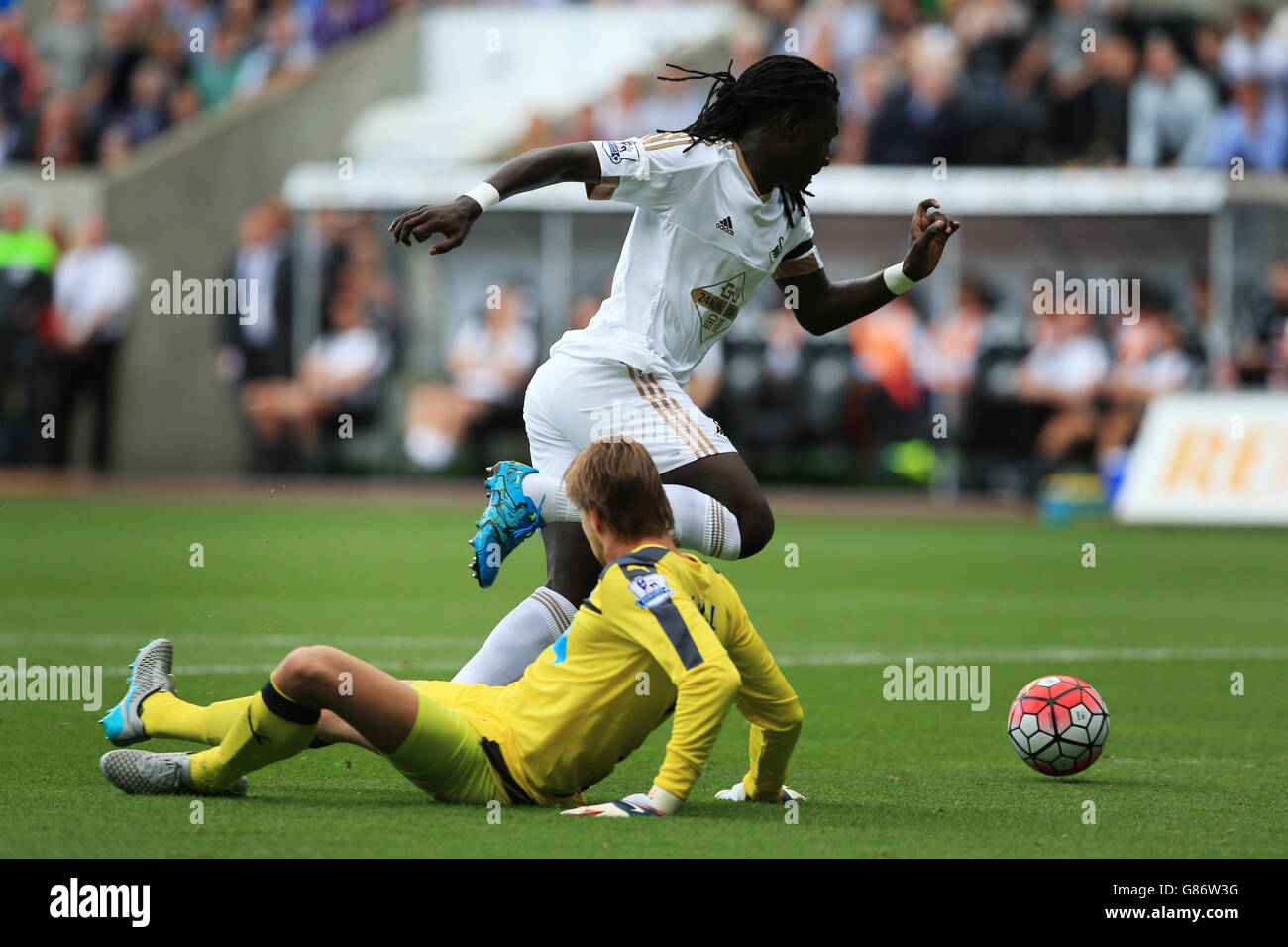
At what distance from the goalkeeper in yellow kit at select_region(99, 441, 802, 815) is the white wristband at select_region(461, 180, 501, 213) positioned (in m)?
0.78

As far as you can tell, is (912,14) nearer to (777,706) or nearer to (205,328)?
(205,328)

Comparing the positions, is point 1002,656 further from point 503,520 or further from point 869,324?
point 869,324

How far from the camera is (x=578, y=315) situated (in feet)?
68.0

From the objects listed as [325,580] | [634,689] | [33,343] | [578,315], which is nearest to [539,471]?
[634,689]

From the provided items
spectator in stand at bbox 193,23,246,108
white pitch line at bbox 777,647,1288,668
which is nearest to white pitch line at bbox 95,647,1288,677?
white pitch line at bbox 777,647,1288,668

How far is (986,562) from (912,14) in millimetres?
9536

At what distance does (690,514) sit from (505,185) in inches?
43.2

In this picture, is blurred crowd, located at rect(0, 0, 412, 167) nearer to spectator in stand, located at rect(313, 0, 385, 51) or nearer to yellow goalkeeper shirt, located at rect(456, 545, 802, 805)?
spectator in stand, located at rect(313, 0, 385, 51)

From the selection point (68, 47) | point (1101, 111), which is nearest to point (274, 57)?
point (68, 47)

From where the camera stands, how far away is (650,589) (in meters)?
4.86

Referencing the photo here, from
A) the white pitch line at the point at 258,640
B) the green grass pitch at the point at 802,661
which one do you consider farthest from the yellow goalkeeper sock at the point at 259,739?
the white pitch line at the point at 258,640

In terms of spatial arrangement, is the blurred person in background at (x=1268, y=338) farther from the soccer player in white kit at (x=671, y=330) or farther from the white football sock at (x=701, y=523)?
the white football sock at (x=701, y=523)

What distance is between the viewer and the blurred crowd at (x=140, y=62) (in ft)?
79.4

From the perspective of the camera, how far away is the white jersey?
19.4 feet
